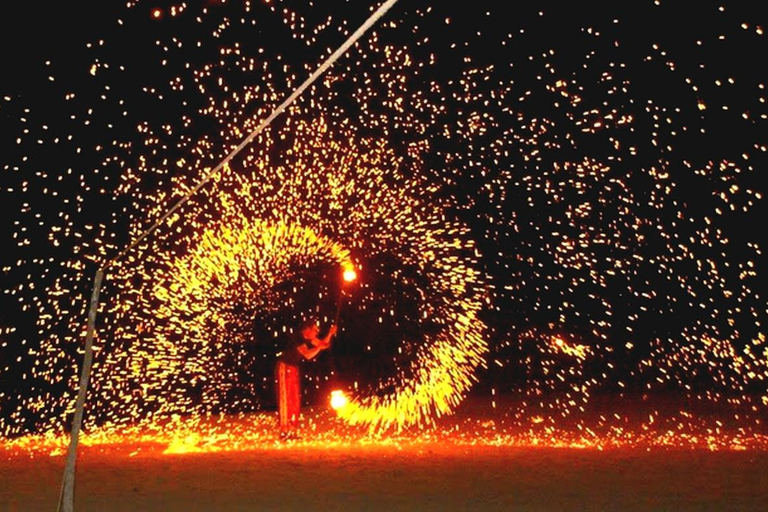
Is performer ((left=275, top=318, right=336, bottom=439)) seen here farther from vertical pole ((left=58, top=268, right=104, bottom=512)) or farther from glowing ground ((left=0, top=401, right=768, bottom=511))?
vertical pole ((left=58, top=268, right=104, bottom=512))

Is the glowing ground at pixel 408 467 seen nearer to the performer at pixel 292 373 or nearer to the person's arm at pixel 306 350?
the performer at pixel 292 373

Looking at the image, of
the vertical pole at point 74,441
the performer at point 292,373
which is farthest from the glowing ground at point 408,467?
the vertical pole at point 74,441

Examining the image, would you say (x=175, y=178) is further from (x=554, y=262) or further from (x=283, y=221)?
(x=554, y=262)

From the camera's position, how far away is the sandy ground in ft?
27.1

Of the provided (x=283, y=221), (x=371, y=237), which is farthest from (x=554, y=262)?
(x=283, y=221)

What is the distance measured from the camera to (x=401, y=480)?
938 centimetres

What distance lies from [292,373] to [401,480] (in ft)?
9.69

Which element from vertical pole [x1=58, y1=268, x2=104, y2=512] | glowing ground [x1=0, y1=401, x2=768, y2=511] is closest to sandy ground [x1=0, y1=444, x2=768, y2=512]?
glowing ground [x1=0, y1=401, x2=768, y2=511]

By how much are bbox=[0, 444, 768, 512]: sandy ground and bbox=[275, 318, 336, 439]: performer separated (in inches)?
26.5

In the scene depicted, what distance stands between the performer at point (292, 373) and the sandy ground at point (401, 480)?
67cm

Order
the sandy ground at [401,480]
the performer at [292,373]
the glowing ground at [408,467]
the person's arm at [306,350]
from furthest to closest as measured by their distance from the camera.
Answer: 1. the person's arm at [306,350]
2. the performer at [292,373]
3. the glowing ground at [408,467]
4. the sandy ground at [401,480]

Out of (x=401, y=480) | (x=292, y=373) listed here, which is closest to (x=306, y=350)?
(x=292, y=373)

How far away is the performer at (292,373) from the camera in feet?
39.5

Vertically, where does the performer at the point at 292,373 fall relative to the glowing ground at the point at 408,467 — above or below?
above
